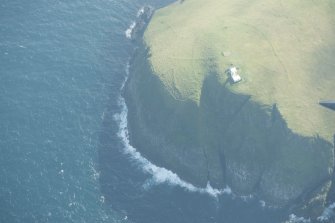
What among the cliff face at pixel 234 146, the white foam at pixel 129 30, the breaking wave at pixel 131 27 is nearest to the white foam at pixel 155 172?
the cliff face at pixel 234 146

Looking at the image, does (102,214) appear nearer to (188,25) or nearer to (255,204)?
(255,204)

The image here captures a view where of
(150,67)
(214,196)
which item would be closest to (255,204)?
(214,196)

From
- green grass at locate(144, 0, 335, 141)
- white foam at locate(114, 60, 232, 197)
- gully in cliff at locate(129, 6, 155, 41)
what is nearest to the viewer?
white foam at locate(114, 60, 232, 197)

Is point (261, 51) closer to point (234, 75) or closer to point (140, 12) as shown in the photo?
point (234, 75)

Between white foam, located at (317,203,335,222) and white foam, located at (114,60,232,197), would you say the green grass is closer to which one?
white foam, located at (317,203,335,222)

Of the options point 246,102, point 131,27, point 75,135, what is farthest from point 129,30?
point 246,102

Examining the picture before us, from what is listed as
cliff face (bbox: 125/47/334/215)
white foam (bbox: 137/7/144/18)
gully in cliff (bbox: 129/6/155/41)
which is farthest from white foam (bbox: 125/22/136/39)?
cliff face (bbox: 125/47/334/215)
